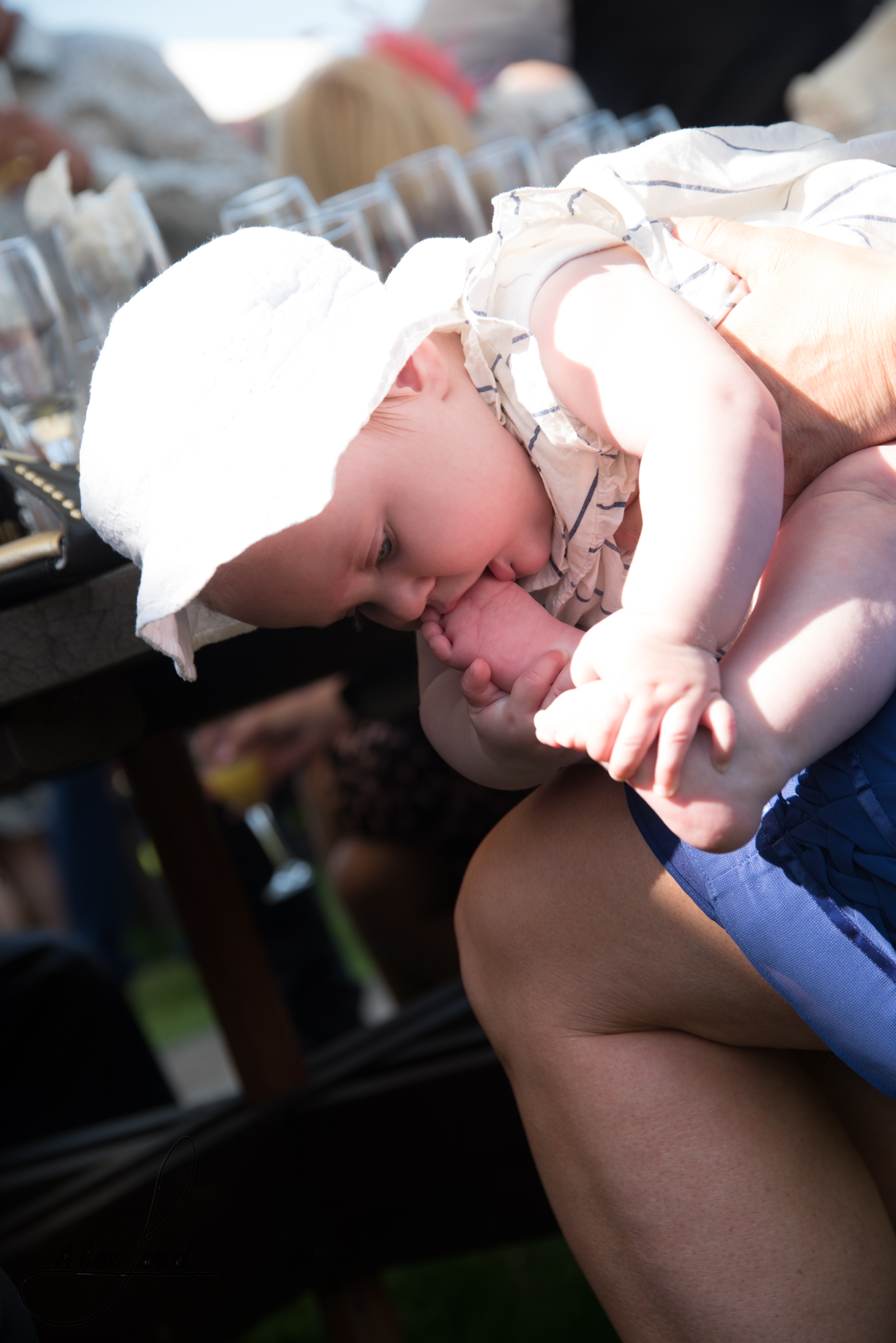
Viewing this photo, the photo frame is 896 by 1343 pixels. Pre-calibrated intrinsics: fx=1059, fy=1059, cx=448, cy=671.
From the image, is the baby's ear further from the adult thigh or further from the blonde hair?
the blonde hair

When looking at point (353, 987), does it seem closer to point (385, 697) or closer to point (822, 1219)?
point (385, 697)

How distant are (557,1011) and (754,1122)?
16 cm

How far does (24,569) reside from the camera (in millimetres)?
824

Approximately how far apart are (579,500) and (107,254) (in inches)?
31.2

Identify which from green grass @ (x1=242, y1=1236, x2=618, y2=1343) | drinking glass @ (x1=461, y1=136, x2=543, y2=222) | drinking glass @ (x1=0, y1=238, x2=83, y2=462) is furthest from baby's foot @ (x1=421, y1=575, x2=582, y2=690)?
green grass @ (x1=242, y1=1236, x2=618, y2=1343)

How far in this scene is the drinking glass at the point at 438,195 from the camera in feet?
5.01

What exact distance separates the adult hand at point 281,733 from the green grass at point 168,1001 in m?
0.89

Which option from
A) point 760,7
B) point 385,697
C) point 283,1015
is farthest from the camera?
point 760,7

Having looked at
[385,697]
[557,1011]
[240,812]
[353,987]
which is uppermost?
[557,1011]

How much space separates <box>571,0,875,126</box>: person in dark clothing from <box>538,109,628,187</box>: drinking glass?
1323 mm

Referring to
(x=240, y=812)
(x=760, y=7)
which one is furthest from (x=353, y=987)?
(x=760, y=7)

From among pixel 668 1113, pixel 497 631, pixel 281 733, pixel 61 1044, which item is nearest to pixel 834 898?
pixel 668 1113

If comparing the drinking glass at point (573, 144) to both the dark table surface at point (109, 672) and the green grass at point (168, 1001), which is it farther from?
the green grass at point (168, 1001)

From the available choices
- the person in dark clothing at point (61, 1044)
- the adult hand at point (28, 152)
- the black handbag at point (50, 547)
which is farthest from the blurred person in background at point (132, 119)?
the black handbag at point (50, 547)
